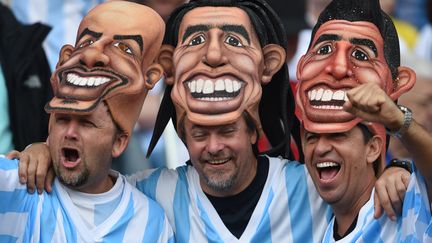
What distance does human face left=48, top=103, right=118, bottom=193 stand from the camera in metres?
5.85

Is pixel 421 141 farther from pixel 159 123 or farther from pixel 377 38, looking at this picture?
pixel 159 123

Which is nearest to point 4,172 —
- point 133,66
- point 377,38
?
point 133,66

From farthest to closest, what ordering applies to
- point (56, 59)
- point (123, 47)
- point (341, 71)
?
point (56, 59) < point (123, 47) < point (341, 71)

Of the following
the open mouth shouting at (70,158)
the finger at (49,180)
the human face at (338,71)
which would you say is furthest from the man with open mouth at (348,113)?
the finger at (49,180)

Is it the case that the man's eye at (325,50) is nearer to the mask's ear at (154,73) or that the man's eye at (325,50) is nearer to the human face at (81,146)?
the mask's ear at (154,73)

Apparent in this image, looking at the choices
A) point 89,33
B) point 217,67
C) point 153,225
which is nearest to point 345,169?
point 217,67

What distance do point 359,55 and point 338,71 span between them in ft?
0.45

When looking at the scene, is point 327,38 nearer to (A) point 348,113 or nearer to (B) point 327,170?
(A) point 348,113

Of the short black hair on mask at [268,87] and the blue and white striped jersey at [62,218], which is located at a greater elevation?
the short black hair on mask at [268,87]

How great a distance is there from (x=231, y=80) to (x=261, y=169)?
473 mm

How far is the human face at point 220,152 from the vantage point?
19.9 ft

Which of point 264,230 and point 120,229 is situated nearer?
point 120,229

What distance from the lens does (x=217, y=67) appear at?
6.10 metres

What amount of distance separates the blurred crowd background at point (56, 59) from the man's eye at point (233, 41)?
131cm
